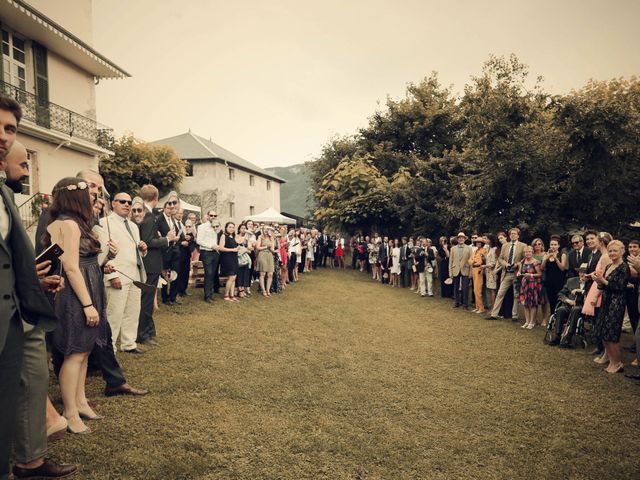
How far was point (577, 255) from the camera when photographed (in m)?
9.42

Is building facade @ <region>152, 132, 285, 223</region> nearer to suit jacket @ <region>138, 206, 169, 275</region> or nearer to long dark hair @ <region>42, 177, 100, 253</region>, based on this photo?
suit jacket @ <region>138, 206, 169, 275</region>

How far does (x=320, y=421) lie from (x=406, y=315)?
7.20 metres

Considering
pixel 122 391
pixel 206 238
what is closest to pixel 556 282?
pixel 206 238

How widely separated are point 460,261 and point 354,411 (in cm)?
883

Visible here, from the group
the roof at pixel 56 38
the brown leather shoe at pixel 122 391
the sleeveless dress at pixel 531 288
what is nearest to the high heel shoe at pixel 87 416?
the brown leather shoe at pixel 122 391

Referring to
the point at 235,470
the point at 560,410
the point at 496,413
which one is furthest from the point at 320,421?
the point at 560,410

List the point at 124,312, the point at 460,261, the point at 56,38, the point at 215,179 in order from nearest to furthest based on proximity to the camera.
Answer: the point at 124,312 → the point at 460,261 → the point at 56,38 → the point at 215,179

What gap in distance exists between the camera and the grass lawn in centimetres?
341

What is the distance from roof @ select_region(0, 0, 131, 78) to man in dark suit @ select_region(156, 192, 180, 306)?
10.7 metres

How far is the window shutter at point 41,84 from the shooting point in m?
15.3

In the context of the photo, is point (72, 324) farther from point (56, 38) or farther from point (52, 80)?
point (52, 80)

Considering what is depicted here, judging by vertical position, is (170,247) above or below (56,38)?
below

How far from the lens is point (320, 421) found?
420 cm

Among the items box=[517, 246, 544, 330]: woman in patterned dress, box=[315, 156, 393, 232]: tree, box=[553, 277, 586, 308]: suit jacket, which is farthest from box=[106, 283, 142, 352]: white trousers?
box=[315, 156, 393, 232]: tree
